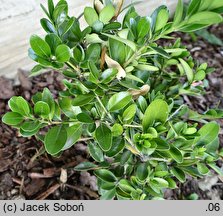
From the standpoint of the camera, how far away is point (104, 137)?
3.54 ft

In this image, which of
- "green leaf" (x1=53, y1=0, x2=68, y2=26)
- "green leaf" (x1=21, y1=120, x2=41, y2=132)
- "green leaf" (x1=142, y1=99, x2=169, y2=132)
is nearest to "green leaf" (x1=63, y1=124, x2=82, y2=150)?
"green leaf" (x1=21, y1=120, x2=41, y2=132)

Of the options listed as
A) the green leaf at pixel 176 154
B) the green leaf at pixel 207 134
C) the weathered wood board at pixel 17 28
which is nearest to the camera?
the green leaf at pixel 176 154

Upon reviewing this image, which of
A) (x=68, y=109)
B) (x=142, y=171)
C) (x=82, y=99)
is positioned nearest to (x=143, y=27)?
(x=82, y=99)

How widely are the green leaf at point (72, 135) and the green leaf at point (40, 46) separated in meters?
0.26

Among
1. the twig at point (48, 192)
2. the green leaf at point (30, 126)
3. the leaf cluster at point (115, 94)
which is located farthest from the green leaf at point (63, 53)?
the twig at point (48, 192)

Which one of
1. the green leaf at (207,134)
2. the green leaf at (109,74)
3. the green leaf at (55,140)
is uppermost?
the green leaf at (109,74)

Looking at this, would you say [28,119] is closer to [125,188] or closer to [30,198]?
[125,188]

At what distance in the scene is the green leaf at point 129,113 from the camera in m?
1.09

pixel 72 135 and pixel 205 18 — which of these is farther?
pixel 72 135

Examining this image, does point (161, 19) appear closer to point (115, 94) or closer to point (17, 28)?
point (115, 94)

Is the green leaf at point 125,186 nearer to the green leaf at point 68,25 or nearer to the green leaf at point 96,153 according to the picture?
the green leaf at point 96,153

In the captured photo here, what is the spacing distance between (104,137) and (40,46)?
1.02 feet
